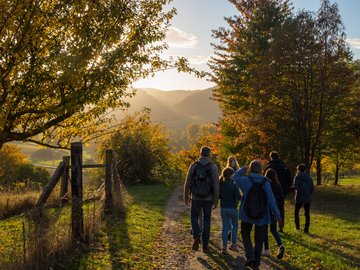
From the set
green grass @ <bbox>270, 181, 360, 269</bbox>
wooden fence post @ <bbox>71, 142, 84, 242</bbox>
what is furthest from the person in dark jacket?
wooden fence post @ <bbox>71, 142, 84, 242</bbox>

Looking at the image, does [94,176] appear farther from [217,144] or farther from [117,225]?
[117,225]

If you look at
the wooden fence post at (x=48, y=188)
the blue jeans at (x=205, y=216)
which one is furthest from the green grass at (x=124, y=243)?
the wooden fence post at (x=48, y=188)

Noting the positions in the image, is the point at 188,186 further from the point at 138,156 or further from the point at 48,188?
the point at 138,156

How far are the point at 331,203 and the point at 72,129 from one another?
1563cm

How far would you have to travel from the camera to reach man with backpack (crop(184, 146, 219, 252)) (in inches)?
324

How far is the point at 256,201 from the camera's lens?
695 cm

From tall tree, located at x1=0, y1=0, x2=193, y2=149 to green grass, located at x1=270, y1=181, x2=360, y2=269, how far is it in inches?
206

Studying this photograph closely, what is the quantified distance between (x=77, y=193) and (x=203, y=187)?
9.14 feet

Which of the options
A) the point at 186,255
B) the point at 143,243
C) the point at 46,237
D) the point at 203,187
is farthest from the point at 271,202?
the point at 46,237

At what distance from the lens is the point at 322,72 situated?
18484 millimetres

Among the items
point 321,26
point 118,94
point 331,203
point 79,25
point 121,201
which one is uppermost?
point 321,26

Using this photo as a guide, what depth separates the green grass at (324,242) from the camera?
7914 millimetres

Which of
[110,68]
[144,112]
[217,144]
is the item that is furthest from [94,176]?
[110,68]

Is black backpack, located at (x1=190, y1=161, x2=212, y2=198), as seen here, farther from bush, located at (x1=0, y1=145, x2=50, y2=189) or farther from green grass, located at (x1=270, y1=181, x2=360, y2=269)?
bush, located at (x1=0, y1=145, x2=50, y2=189)
